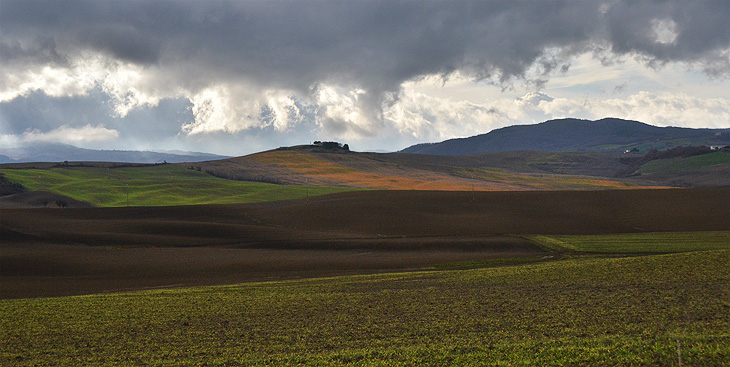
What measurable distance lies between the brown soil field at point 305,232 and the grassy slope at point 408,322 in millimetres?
10042

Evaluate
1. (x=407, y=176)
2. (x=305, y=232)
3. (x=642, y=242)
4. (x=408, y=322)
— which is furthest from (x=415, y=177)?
(x=408, y=322)

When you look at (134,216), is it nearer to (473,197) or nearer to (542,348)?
(473,197)

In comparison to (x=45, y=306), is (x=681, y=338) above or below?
above

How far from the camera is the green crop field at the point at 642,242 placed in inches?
1939

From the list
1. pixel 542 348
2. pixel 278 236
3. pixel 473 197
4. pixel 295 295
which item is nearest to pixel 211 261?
pixel 278 236

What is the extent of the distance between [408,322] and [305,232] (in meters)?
43.9

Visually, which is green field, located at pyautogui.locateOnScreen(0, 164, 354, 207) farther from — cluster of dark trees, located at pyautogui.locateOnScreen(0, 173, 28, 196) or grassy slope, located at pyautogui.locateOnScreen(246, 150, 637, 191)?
grassy slope, located at pyautogui.locateOnScreen(246, 150, 637, 191)

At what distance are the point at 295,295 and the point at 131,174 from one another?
140674 millimetres

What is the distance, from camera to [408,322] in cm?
2400

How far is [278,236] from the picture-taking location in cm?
6381

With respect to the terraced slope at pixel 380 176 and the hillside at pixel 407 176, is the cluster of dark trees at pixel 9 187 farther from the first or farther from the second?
the terraced slope at pixel 380 176

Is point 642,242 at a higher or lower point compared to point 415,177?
lower

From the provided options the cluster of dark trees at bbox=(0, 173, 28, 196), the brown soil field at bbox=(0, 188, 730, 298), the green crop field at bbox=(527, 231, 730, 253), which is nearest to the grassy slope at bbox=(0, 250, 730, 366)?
the brown soil field at bbox=(0, 188, 730, 298)

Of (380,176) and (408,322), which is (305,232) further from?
(380,176)
